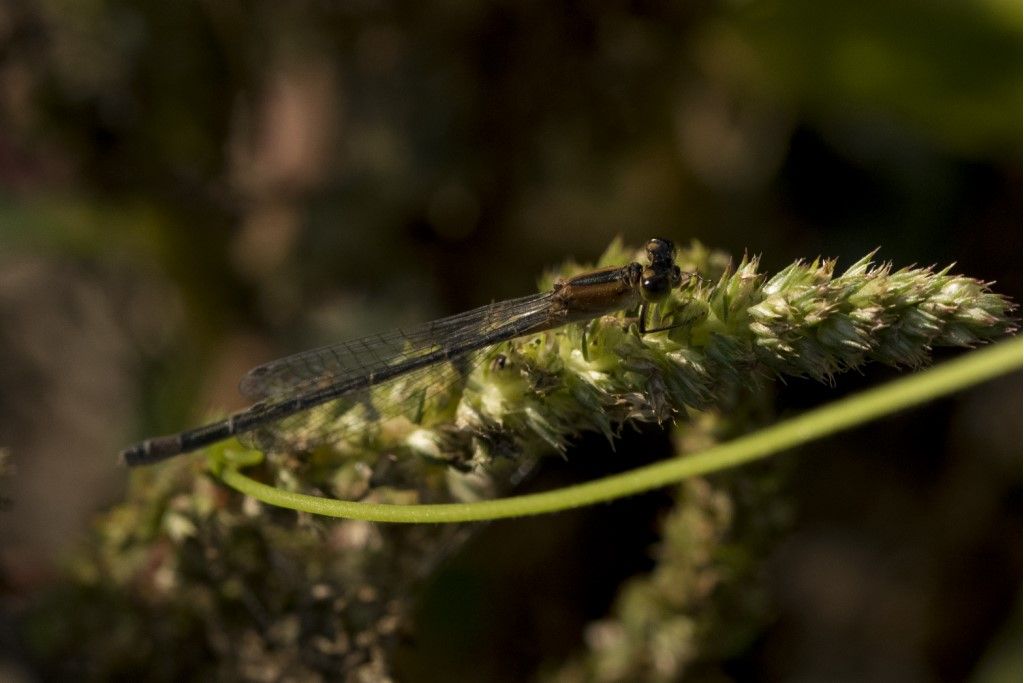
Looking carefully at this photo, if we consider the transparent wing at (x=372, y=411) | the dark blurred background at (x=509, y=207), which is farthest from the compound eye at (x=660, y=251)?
the dark blurred background at (x=509, y=207)

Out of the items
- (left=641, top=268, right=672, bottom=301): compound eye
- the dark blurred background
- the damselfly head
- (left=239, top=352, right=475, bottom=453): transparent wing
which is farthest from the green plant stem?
the dark blurred background

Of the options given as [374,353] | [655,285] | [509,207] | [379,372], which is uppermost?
[509,207]

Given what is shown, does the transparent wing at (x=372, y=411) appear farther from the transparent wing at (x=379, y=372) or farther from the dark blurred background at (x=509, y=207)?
the dark blurred background at (x=509, y=207)

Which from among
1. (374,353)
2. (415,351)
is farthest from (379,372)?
(374,353)

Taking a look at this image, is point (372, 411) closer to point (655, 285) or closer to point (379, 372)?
point (379, 372)

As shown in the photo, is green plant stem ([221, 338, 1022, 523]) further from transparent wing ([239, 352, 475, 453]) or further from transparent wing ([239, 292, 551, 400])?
transparent wing ([239, 292, 551, 400])
